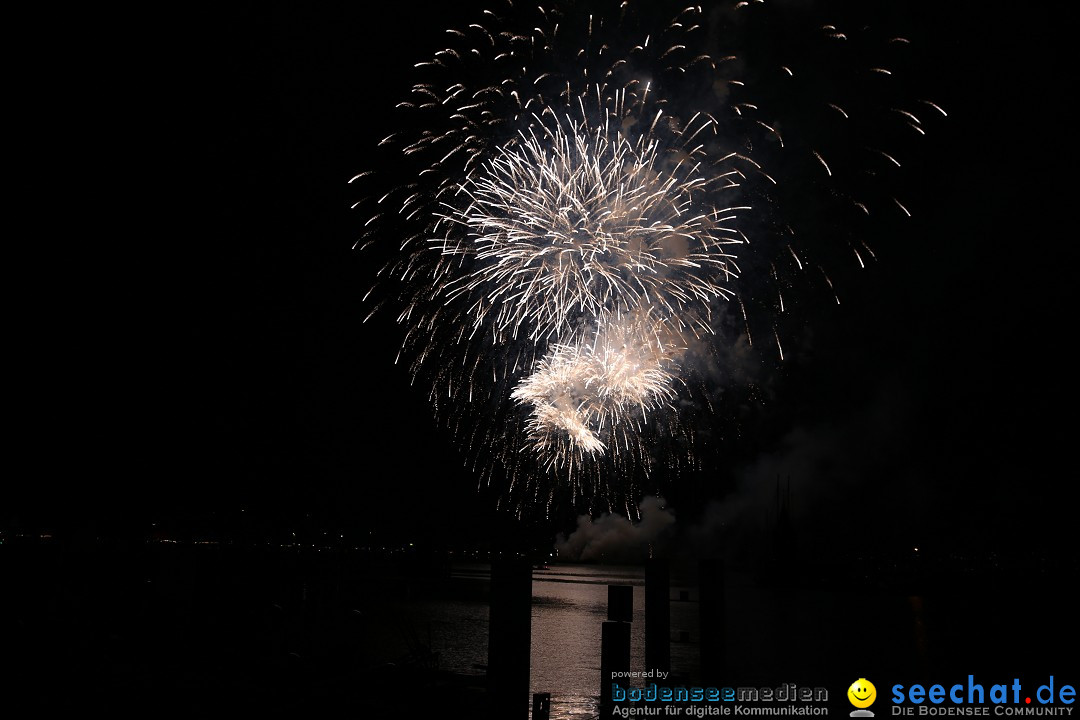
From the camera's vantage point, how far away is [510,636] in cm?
912

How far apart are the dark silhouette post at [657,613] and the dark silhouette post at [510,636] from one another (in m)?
9.19

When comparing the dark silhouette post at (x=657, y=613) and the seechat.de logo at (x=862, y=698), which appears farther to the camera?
the dark silhouette post at (x=657, y=613)

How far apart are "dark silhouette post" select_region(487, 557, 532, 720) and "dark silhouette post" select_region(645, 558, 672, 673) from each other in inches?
362

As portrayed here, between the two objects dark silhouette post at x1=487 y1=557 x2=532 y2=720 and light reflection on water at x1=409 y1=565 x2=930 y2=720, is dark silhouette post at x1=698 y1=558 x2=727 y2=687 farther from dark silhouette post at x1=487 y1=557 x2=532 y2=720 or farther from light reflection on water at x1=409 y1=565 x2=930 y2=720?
dark silhouette post at x1=487 y1=557 x2=532 y2=720

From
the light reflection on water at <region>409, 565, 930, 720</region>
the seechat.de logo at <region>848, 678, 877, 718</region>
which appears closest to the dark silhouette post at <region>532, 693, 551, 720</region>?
the light reflection on water at <region>409, 565, 930, 720</region>

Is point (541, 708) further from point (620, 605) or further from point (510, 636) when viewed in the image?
point (510, 636)

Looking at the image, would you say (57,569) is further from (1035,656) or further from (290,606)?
(1035,656)

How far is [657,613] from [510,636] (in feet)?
34.0

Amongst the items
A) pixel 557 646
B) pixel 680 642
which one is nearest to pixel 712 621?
pixel 557 646

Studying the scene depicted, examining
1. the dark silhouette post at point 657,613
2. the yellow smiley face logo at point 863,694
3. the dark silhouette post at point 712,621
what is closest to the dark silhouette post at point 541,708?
the dark silhouette post at point 712,621

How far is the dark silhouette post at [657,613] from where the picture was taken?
59.9 ft

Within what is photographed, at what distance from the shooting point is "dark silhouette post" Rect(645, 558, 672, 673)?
1825 cm

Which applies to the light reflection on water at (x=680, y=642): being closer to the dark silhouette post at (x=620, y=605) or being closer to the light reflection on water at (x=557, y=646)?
the light reflection on water at (x=557, y=646)

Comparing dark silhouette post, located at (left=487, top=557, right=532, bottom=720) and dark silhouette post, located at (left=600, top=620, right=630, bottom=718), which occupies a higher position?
dark silhouette post, located at (left=487, top=557, right=532, bottom=720)
